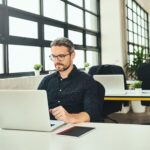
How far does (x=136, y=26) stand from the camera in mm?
9984

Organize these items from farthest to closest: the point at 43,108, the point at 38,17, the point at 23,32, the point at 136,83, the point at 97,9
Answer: the point at 97,9 < the point at 38,17 < the point at 23,32 < the point at 136,83 < the point at 43,108

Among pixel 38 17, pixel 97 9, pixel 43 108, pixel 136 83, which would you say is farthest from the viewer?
pixel 97 9

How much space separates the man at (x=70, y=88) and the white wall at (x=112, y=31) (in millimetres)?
5109

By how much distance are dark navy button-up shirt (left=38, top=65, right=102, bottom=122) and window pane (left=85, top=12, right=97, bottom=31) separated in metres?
4.70

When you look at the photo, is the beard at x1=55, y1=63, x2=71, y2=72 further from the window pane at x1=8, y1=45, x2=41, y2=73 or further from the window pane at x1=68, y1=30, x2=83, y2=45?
the window pane at x1=68, y1=30, x2=83, y2=45

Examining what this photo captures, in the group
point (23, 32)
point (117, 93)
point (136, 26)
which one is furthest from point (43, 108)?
point (136, 26)

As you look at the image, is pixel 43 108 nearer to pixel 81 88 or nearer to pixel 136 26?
pixel 81 88

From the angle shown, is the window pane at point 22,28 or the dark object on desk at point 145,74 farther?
the window pane at point 22,28

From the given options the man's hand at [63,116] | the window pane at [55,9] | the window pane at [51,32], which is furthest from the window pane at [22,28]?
the man's hand at [63,116]

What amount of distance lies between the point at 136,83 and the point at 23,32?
6.22ft

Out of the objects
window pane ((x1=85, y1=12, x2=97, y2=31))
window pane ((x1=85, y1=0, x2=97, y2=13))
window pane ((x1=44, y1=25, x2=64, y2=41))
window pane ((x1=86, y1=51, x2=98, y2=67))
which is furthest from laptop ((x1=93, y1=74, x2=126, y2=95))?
window pane ((x1=85, y1=0, x2=97, y2=13))

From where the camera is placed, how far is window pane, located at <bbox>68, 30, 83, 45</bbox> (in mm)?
5751

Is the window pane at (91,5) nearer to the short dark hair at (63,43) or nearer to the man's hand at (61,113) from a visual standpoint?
the short dark hair at (63,43)

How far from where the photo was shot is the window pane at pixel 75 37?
5.75m
